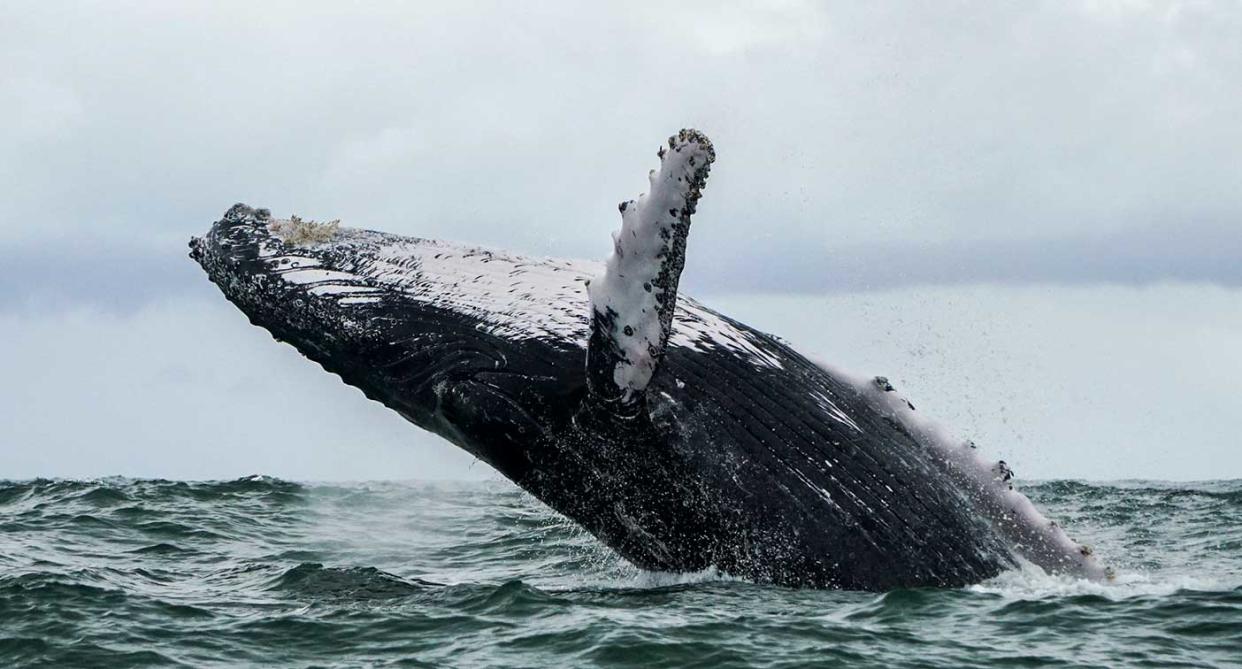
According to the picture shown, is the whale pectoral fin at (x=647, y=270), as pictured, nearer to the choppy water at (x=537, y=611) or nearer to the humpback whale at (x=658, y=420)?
the humpback whale at (x=658, y=420)

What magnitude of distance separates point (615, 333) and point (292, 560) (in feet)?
22.2

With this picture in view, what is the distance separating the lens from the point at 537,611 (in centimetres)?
973

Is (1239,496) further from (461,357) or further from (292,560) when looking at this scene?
(461,357)

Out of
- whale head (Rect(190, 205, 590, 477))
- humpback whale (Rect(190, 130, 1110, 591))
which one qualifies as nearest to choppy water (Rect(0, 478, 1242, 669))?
humpback whale (Rect(190, 130, 1110, 591))

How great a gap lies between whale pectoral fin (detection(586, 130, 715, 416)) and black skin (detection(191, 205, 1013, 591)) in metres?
0.65

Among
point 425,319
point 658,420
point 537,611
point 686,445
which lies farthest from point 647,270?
point 537,611

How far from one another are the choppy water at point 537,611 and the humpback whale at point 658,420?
301mm

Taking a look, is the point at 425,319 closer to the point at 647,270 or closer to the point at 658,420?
the point at 658,420

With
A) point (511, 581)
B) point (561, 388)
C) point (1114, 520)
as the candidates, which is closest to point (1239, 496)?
point (1114, 520)

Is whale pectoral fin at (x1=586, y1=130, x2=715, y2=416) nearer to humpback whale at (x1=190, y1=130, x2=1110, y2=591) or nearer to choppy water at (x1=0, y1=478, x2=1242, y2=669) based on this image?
humpback whale at (x1=190, y1=130, x2=1110, y2=591)

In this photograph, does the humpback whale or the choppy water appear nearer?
the choppy water

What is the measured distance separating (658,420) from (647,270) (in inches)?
51.4

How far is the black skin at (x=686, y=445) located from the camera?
900 cm

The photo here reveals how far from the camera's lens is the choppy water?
834 centimetres
